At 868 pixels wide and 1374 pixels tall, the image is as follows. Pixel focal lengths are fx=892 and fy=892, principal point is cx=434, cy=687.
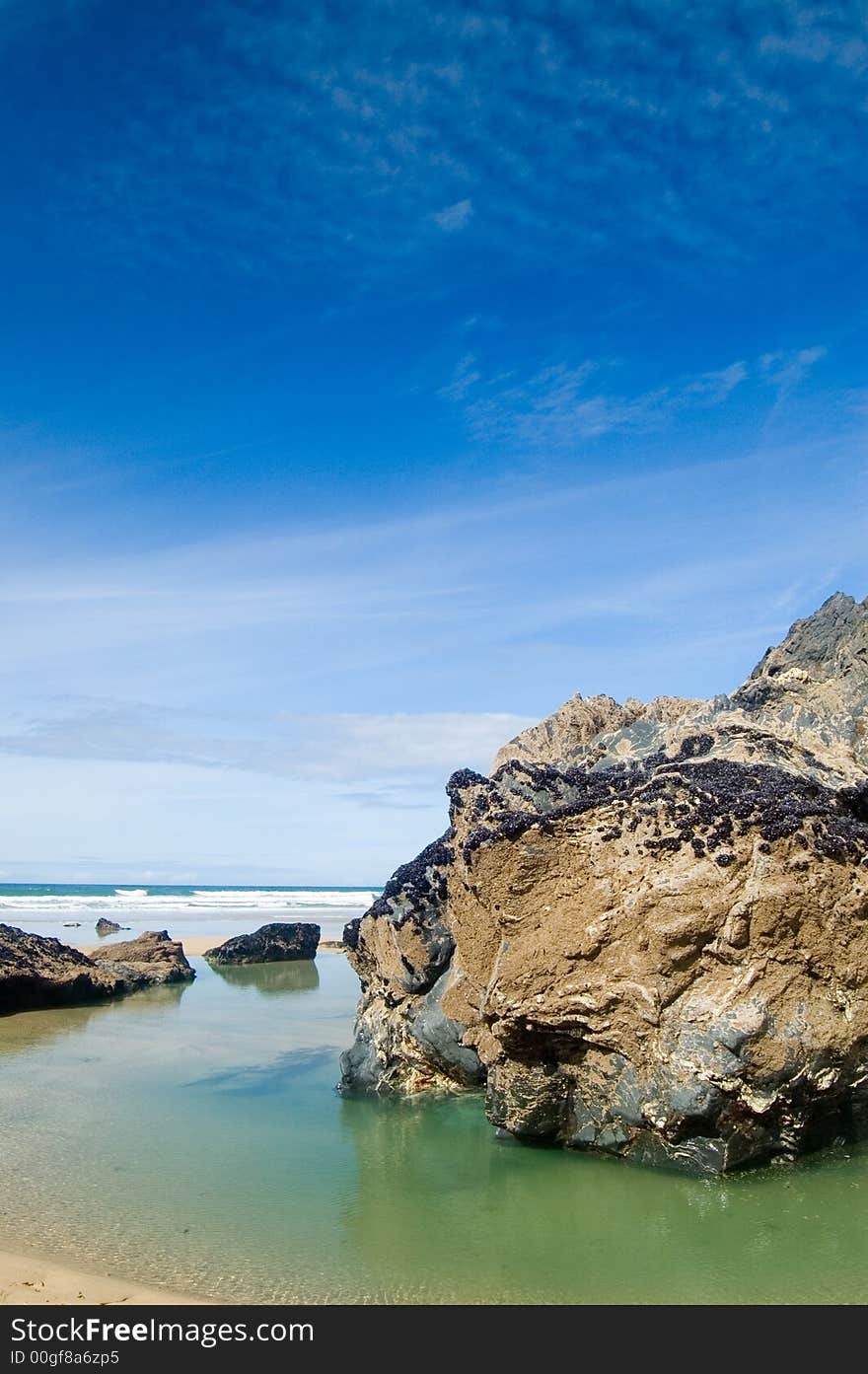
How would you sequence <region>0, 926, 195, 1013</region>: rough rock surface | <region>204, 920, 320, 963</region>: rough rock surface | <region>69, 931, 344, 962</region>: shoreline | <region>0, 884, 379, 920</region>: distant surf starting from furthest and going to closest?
1. <region>0, 884, 379, 920</region>: distant surf
2. <region>69, 931, 344, 962</region>: shoreline
3. <region>204, 920, 320, 963</region>: rough rock surface
4. <region>0, 926, 195, 1013</region>: rough rock surface

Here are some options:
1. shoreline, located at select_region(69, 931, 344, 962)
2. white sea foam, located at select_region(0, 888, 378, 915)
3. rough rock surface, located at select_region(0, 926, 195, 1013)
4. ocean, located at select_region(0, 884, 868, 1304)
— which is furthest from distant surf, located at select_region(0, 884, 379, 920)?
ocean, located at select_region(0, 884, 868, 1304)

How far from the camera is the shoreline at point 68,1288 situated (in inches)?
327

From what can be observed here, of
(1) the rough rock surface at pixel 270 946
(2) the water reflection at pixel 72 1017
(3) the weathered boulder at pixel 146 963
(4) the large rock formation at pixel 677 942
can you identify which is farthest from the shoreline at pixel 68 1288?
(1) the rough rock surface at pixel 270 946

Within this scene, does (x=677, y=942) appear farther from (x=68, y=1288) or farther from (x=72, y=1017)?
(x=72, y=1017)

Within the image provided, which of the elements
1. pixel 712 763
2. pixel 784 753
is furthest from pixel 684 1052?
pixel 784 753

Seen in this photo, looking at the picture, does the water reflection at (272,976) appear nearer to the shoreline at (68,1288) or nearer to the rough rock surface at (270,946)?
the rough rock surface at (270,946)

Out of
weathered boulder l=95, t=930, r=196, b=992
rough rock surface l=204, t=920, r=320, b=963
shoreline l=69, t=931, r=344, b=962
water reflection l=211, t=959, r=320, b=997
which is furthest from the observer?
shoreline l=69, t=931, r=344, b=962

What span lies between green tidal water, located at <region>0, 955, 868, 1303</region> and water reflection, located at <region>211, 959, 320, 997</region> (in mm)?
15134

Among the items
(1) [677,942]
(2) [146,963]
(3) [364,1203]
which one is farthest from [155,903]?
(1) [677,942]

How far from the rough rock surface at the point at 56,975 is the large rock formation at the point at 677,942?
16.5 meters

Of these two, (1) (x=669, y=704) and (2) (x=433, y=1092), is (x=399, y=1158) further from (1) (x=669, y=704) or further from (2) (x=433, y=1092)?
(1) (x=669, y=704)

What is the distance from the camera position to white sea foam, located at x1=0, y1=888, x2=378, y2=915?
8062 centimetres

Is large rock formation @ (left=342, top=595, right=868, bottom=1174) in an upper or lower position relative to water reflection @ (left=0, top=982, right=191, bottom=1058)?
upper

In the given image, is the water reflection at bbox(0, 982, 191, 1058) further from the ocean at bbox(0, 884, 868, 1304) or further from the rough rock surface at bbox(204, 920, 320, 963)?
the rough rock surface at bbox(204, 920, 320, 963)
